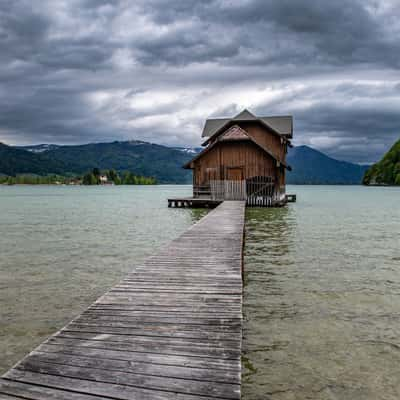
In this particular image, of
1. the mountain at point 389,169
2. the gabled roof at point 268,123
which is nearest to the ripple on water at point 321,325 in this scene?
the gabled roof at point 268,123

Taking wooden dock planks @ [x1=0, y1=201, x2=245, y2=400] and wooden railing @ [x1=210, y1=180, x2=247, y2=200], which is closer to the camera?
wooden dock planks @ [x1=0, y1=201, x2=245, y2=400]

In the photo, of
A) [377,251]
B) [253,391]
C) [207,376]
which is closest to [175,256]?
[253,391]

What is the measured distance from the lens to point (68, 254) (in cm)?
1345

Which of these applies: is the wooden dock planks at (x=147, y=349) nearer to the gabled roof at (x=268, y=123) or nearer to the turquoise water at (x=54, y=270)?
the turquoise water at (x=54, y=270)

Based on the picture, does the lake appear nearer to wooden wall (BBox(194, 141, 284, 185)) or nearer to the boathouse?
the boathouse

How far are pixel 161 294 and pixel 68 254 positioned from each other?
8.59m

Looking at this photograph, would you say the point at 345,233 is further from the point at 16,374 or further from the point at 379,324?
the point at 16,374

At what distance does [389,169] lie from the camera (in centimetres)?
16738

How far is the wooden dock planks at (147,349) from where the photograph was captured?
10.3ft

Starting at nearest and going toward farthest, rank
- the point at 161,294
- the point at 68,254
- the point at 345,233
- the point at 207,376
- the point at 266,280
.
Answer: the point at 207,376 → the point at 161,294 → the point at 266,280 → the point at 68,254 → the point at 345,233

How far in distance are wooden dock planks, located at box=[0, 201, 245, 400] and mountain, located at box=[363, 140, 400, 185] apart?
559 feet

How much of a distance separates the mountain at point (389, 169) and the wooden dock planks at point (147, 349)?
559ft

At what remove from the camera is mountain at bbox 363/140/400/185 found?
16338 cm

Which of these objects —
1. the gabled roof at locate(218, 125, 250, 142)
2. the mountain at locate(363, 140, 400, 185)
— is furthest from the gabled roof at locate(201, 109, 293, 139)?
the mountain at locate(363, 140, 400, 185)
